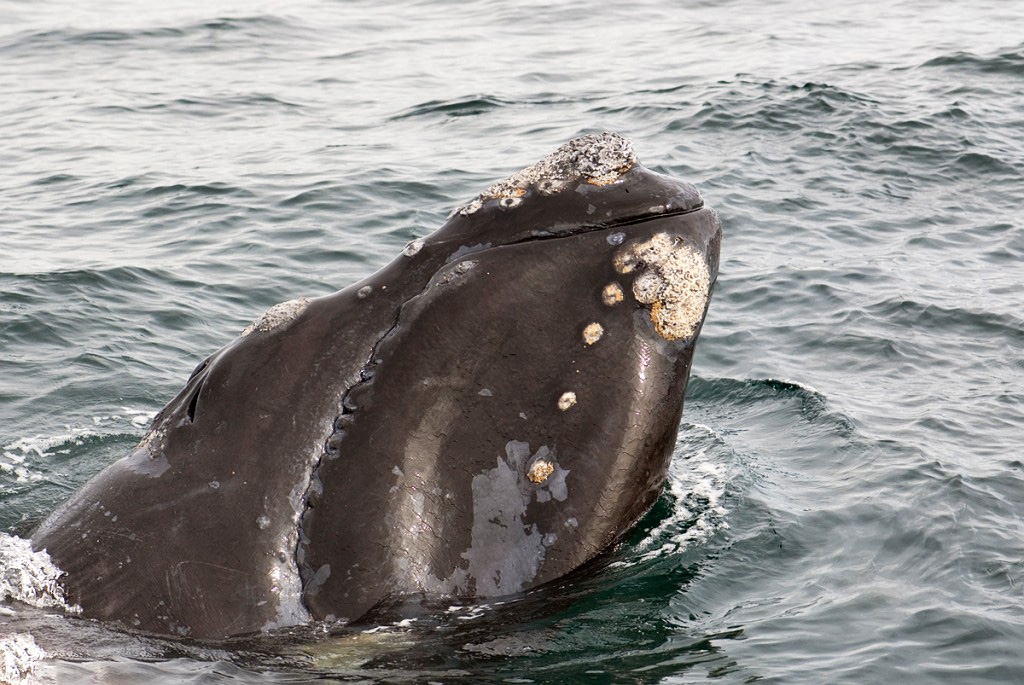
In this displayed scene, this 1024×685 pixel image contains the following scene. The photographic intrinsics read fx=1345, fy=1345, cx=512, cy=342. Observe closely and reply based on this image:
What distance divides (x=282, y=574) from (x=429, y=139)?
15.6 meters

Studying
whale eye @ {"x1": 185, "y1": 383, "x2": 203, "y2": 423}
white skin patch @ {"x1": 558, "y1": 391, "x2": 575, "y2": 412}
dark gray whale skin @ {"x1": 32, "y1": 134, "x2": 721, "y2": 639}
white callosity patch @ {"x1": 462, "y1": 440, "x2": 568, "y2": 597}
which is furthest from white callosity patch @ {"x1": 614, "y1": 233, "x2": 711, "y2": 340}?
whale eye @ {"x1": 185, "y1": 383, "x2": 203, "y2": 423}

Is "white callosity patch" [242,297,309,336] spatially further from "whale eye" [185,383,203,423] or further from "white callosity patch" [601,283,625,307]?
"white callosity patch" [601,283,625,307]

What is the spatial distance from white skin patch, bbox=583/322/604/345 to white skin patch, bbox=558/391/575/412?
0.24 meters

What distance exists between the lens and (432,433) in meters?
5.66

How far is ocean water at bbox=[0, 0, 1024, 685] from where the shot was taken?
664 centimetres

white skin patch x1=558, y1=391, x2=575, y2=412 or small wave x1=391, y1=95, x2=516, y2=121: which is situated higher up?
white skin patch x1=558, y1=391, x2=575, y2=412

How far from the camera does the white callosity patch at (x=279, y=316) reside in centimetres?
589

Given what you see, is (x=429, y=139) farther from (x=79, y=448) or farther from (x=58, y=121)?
(x=79, y=448)

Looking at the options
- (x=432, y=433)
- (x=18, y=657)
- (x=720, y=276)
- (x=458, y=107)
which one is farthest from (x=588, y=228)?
(x=458, y=107)

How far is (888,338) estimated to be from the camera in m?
12.6

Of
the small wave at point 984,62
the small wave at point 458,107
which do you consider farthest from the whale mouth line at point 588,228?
the small wave at point 984,62

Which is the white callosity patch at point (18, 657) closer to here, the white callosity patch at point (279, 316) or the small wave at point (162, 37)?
the white callosity patch at point (279, 316)

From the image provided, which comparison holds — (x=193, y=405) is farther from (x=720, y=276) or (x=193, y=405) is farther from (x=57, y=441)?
(x=720, y=276)

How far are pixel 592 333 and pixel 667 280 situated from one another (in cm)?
40
